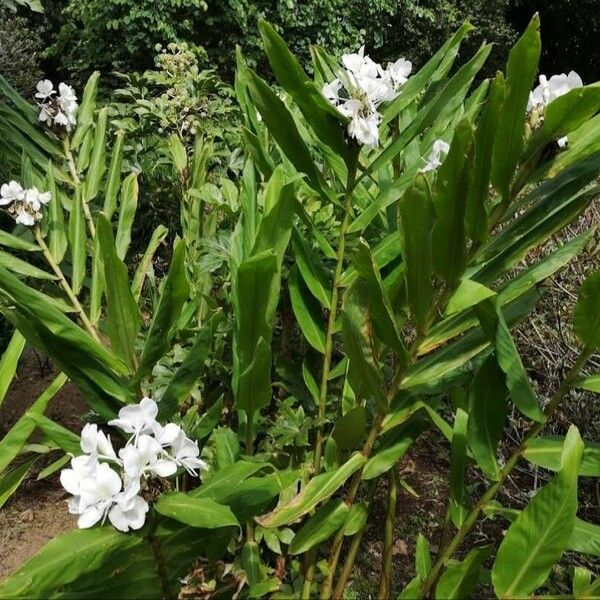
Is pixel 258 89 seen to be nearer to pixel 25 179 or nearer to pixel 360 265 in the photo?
pixel 360 265

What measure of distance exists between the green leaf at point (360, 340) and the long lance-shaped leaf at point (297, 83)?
1.09 feet

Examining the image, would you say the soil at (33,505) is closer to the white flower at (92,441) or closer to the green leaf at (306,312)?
the green leaf at (306,312)

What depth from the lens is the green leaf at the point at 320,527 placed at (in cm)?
109

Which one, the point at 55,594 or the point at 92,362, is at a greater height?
the point at 92,362

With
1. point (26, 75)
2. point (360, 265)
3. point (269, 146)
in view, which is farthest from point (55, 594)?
point (26, 75)

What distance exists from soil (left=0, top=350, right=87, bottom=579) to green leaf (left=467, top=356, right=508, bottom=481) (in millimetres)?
1154

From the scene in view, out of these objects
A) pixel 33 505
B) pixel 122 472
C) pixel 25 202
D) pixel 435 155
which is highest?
pixel 435 155

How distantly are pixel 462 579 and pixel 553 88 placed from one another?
724mm

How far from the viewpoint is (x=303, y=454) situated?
1.60m

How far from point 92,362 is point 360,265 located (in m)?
0.45

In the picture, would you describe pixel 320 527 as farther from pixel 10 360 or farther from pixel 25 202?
pixel 25 202

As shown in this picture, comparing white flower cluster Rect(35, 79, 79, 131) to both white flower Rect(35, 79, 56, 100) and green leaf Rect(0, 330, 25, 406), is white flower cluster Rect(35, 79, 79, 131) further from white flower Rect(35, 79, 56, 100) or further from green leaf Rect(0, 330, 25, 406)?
green leaf Rect(0, 330, 25, 406)

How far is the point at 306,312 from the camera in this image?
1.39 m

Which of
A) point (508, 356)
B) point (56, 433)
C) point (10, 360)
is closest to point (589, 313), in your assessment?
point (508, 356)
